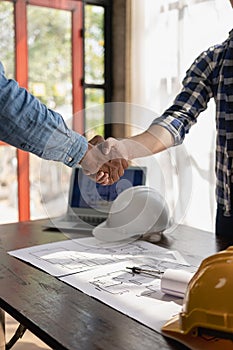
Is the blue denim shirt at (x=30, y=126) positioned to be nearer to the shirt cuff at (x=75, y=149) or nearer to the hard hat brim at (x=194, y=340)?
the shirt cuff at (x=75, y=149)

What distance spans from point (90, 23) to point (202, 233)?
2.44 m

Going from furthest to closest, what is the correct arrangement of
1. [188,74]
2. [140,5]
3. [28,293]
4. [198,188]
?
1. [140,5]
2. [198,188]
3. [188,74]
4. [28,293]

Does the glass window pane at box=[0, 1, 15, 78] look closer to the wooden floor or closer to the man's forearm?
the wooden floor

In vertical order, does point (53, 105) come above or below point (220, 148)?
above

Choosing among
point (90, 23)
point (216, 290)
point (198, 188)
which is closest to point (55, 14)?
point (90, 23)

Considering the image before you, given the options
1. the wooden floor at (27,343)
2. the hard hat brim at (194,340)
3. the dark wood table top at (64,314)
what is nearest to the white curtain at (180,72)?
the wooden floor at (27,343)

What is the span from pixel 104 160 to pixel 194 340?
852 millimetres

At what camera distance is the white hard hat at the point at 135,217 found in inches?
66.1

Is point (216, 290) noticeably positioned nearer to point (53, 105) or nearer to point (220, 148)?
point (220, 148)

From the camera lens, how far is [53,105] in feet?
12.0

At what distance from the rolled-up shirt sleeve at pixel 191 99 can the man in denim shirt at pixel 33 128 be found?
58 cm

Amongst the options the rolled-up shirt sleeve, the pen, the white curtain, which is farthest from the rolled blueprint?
the white curtain

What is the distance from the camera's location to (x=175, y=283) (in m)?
1.14

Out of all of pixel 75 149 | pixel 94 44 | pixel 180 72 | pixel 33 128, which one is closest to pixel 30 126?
pixel 33 128
